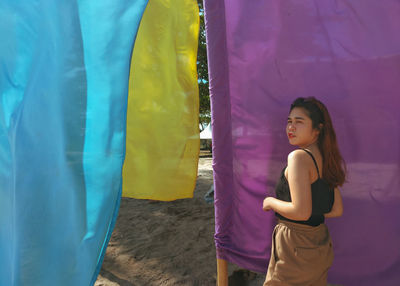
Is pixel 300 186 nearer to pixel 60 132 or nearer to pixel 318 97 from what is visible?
pixel 318 97

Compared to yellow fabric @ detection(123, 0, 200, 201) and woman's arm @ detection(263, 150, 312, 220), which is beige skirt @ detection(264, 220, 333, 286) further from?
yellow fabric @ detection(123, 0, 200, 201)

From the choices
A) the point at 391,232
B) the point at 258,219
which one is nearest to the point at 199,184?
the point at 258,219

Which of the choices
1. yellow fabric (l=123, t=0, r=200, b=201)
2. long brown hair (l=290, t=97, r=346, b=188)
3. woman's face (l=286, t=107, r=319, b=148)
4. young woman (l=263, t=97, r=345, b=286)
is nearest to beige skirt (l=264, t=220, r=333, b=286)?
young woman (l=263, t=97, r=345, b=286)

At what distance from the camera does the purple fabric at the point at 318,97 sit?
69.7 inches

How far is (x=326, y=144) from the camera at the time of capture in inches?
56.5

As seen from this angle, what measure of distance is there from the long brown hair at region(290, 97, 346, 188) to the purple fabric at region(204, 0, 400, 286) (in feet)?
1.55

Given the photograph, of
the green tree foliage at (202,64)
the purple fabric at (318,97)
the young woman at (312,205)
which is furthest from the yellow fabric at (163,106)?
the green tree foliage at (202,64)

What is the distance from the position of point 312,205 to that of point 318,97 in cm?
82

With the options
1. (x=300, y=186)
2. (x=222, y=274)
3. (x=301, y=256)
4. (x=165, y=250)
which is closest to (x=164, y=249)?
(x=165, y=250)

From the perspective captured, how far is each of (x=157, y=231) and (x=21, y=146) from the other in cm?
289

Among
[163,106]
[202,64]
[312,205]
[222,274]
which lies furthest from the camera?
[202,64]

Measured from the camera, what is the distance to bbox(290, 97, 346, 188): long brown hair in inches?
55.9

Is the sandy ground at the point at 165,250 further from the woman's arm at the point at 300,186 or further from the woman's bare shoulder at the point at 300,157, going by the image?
the woman's bare shoulder at the point at 300,157

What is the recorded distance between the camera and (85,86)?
4.88 feet
